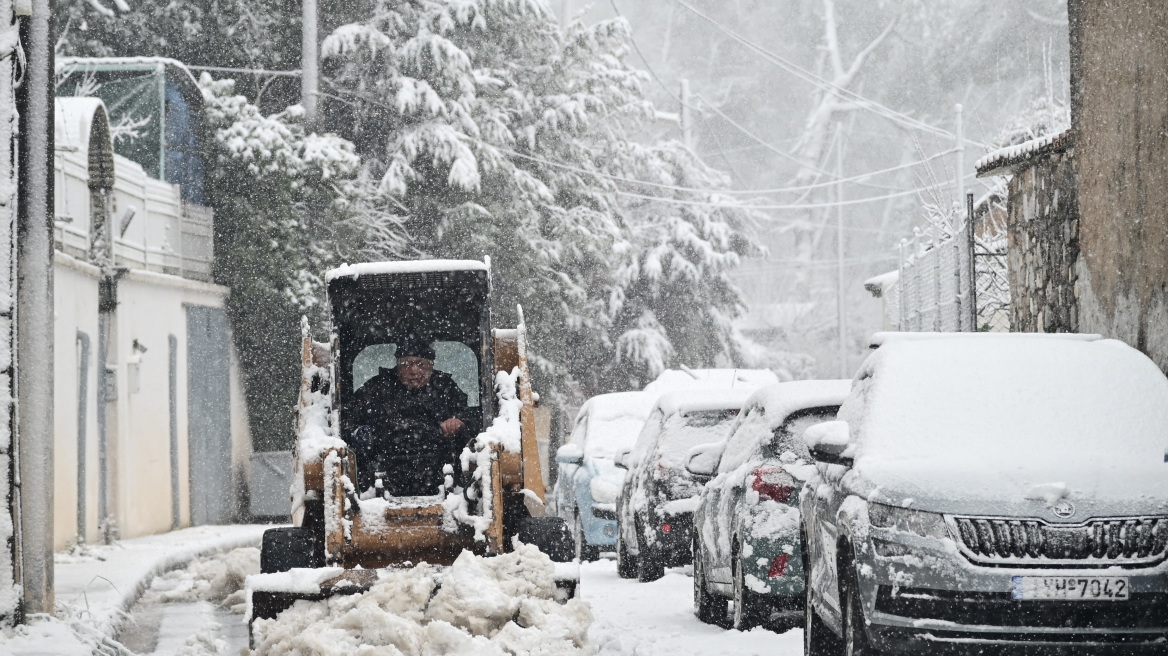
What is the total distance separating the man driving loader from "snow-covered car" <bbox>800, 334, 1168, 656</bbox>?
4.86 meters

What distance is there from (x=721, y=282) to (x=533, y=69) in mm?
9127

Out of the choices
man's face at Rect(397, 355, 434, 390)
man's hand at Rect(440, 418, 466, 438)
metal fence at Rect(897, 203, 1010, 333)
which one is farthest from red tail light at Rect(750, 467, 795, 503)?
metal fence at Rect(897, 203, 1010, 333)

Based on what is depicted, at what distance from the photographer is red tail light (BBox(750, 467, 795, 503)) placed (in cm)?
1017

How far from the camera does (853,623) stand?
24.6 ft

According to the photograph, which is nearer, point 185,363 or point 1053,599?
point 1053,599

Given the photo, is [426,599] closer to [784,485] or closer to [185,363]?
[784,485]

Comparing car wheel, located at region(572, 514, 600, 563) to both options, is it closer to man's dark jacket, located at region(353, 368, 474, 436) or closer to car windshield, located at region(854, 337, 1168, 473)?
man's dark jacket, located at region(353, 368, 474, 436)

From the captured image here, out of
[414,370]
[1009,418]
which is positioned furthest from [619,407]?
[1009,418]

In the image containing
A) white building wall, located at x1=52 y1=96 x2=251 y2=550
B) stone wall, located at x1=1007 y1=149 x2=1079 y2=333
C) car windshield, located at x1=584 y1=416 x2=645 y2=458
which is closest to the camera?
stone wall, located at x1=1007 y1=149 x2=1079 y2=333

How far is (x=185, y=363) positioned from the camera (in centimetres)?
2616

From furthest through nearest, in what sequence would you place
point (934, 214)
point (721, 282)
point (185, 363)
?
point (721, 282)
point (934, 214)
point (185, 363)

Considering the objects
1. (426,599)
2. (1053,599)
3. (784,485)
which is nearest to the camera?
(1053,599)

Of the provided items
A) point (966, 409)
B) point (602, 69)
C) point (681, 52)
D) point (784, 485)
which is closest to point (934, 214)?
point (602, 69)

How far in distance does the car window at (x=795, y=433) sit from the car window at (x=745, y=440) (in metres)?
0.09
